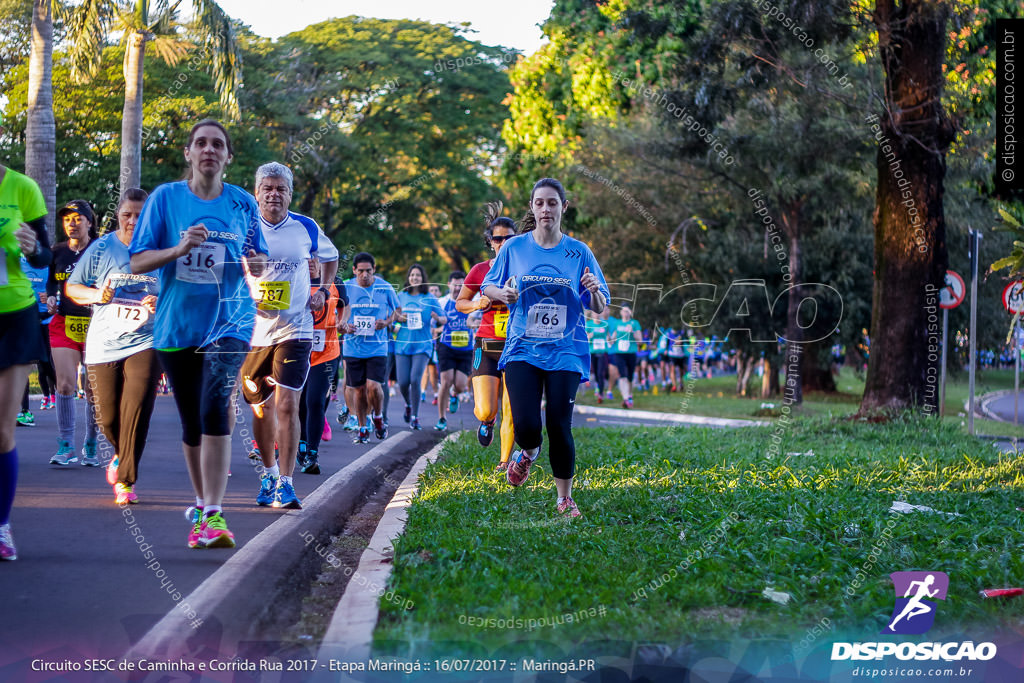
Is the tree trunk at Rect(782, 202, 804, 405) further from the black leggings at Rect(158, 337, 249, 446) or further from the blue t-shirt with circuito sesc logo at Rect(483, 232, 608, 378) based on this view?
the black leggings at Rect(158, 337, 249, 446)

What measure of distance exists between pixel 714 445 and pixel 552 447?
199 inches

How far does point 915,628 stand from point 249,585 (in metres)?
2.65

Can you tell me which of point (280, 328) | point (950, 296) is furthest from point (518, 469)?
point (950, 296)

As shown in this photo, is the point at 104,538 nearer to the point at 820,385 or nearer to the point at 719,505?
the point at 719,505

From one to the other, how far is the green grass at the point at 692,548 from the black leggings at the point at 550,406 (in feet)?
1.23

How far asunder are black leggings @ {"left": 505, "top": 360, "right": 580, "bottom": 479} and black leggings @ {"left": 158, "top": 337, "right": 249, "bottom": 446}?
1626mm

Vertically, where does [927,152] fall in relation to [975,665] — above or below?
above

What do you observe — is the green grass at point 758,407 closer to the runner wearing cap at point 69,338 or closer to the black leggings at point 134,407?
the runner wearing cap at point 69,338

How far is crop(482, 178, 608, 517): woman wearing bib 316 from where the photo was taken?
6.26 meters

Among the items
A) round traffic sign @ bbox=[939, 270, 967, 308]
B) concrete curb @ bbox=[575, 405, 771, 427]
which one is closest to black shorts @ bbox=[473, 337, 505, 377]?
round traffic sign @ bbox=[939, 270, 967, 308]

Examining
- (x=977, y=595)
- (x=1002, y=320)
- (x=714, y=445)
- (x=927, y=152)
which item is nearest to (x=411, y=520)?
(x=977, y=595)

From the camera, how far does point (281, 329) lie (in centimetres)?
683

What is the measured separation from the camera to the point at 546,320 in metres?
6.24

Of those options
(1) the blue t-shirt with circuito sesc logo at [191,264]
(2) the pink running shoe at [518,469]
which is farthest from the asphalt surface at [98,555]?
(2) the pink running shoe at [518,469]
